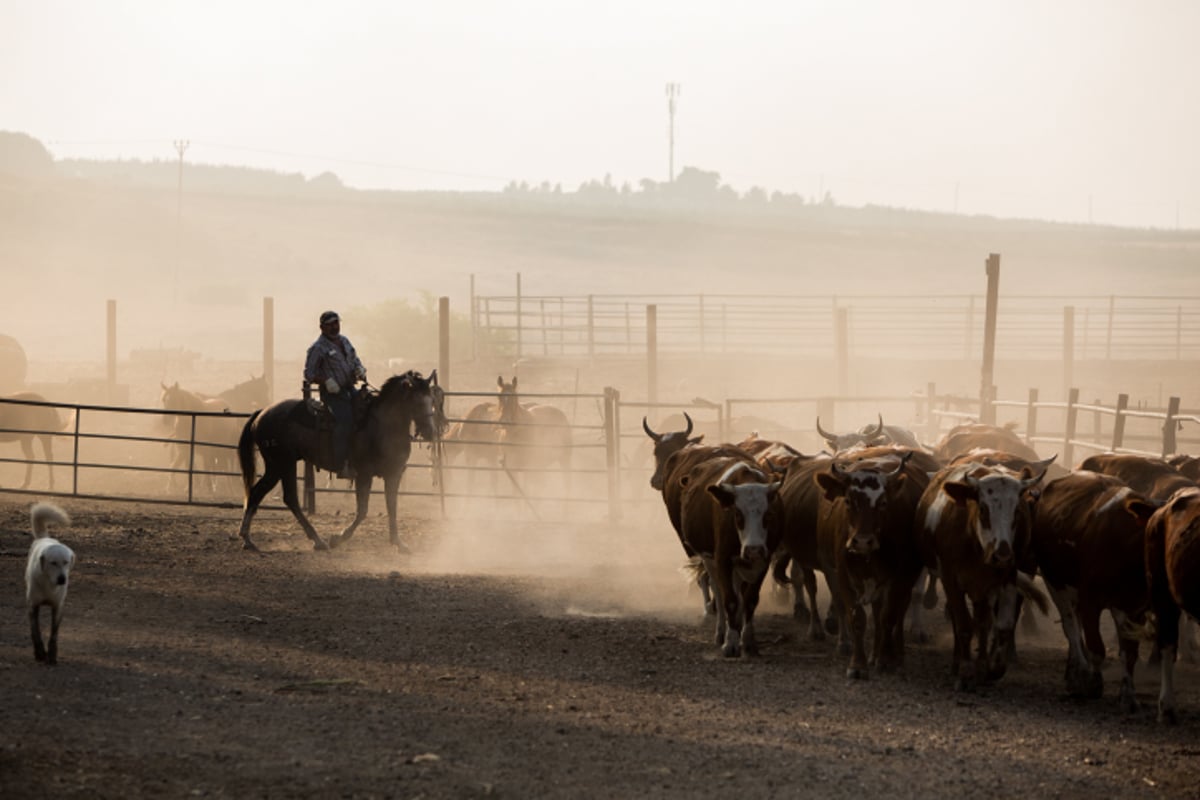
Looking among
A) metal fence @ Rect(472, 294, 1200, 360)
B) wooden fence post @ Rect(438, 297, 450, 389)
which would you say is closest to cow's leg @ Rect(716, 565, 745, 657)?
wooden fence post @ Rect(438, 297, 450, 389)

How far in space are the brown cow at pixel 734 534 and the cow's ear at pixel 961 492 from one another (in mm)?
1240

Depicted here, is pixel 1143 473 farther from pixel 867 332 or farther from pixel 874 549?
pixel 867 332

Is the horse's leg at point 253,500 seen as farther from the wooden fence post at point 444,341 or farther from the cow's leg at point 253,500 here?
the wooden fence post at point 444,341

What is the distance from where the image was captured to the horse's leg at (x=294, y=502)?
14703 millimetres

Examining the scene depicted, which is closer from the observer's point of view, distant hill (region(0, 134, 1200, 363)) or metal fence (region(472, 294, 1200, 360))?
metal fence (region(472, 294, 1200, 360))

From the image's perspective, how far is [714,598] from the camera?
1084 cm

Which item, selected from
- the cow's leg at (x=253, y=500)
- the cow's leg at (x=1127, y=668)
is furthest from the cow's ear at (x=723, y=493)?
the cow's leg at (x=253, y=500)

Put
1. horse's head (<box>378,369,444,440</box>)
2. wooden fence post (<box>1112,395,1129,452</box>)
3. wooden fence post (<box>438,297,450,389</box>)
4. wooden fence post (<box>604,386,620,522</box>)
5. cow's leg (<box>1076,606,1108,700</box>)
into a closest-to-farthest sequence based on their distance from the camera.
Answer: cow's leg (<box>1076,606,1108,700</box>), wooden fence post (<box>1112,395,1129,452</box>), horse's head (<box>378,369,444,440</box>), wooden fence post (<box>604,386,620,522</box>), wooden fence post (<box>438,297,450,389</box>)

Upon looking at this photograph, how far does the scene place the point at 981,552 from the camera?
841 centimetres

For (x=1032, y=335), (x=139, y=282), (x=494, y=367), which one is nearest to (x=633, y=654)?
(x=494, y=367)

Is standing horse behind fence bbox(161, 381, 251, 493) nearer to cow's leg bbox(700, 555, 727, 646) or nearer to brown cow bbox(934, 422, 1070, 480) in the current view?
brown cow bbox(934, 422, 1070, 480)

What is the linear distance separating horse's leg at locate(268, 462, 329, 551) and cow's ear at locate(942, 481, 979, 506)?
7.89 metres

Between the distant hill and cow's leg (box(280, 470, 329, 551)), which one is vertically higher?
the distant hill

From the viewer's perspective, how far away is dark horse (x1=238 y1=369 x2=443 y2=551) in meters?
14.9
